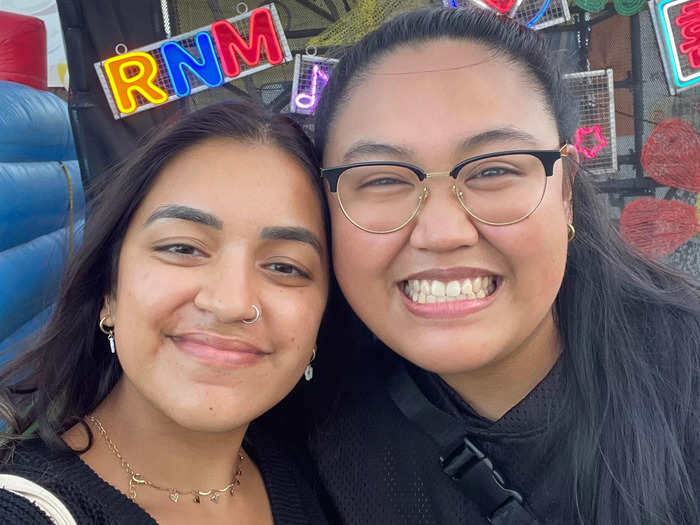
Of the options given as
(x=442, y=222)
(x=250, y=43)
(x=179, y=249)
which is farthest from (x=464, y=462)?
(x=250, y=43)

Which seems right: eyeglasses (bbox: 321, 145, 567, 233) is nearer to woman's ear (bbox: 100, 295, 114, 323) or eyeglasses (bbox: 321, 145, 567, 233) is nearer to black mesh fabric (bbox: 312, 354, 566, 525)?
black mesh fabric (bbox: 312, 354, 566, 525)

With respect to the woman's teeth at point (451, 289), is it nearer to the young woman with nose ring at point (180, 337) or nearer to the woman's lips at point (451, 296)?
the woman's lips at point (451, 296)

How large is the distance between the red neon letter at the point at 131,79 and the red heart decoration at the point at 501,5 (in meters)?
2.14

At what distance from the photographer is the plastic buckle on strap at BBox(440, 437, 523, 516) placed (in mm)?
1519

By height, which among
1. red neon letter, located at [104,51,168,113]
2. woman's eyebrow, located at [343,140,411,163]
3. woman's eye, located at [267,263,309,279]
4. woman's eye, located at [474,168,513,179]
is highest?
red neon letter, located at [104,51,168,113]

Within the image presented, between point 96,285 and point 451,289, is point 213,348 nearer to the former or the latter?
point 96,285

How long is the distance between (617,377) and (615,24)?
3207 millimetres

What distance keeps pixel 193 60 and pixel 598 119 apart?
2687mm

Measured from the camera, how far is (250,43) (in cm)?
410

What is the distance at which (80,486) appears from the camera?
1268 millimetres

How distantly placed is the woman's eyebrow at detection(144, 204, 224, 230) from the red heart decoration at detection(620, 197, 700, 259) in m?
3.43

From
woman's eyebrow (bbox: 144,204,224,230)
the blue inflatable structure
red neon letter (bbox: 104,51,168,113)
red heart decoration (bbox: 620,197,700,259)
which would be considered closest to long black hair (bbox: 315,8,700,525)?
woman's eyebrow (bbox: 144,204,224,230)

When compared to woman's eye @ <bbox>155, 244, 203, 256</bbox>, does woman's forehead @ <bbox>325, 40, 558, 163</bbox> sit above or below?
above

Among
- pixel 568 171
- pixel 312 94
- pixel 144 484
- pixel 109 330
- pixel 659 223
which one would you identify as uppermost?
pixel 312 94
